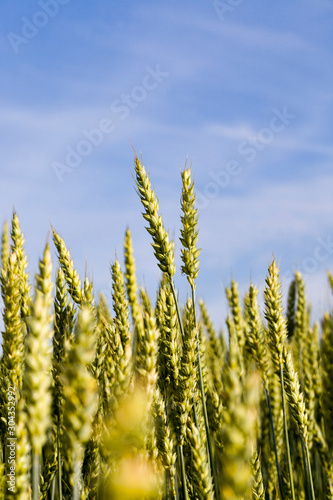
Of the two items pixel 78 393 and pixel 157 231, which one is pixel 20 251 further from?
pixel 78 393

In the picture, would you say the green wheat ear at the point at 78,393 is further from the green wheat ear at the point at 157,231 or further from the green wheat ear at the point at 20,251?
the green wheat ear at the point at 20,251

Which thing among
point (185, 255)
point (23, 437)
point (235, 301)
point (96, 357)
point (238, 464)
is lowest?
point (238, 464)

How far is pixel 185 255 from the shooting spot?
2645mm

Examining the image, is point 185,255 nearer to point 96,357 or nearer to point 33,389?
point 96,357

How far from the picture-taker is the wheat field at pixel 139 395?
1193 mm

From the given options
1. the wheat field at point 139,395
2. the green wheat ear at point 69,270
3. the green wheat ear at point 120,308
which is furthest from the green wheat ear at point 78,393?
the green wheat ear at point 69,270

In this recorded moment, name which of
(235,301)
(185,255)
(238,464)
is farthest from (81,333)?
(235,301)

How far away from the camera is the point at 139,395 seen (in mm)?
989

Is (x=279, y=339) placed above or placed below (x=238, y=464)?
above

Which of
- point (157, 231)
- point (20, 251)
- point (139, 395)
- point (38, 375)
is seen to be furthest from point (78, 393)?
point (20, 251)

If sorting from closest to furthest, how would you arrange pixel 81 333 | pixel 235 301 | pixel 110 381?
pixel 81 333 → pixel 110 381 → pixel 235 301

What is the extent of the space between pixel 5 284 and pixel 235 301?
8.93ft

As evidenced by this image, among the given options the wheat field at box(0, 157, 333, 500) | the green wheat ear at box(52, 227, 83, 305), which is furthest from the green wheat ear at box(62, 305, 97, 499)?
the green wheat ear at box(52, 227, 83, 305)

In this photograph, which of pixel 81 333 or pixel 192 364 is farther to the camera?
pixel 192 364
